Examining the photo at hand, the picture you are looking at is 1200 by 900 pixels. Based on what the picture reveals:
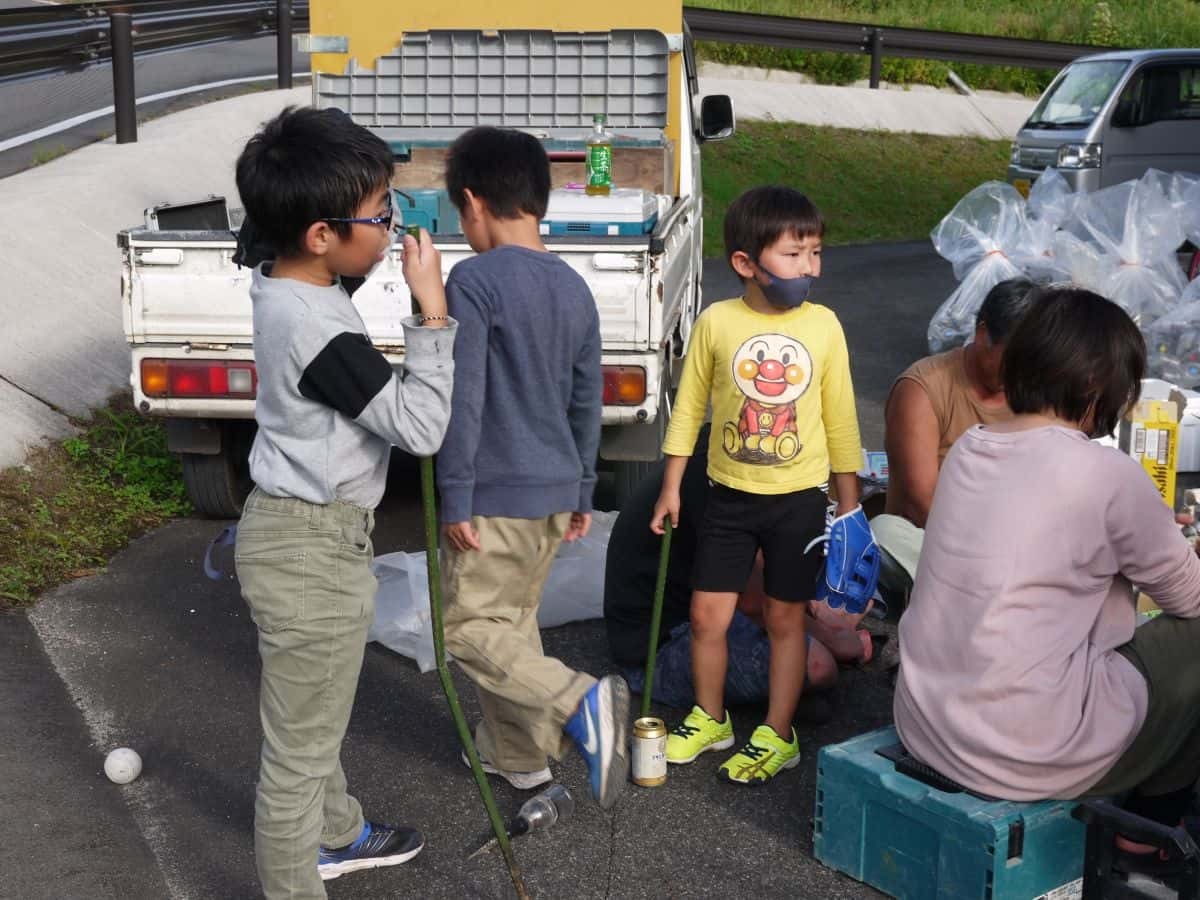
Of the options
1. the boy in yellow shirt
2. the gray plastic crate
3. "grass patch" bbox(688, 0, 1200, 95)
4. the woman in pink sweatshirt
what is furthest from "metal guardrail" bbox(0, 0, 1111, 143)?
the woman in pink sweatshirt

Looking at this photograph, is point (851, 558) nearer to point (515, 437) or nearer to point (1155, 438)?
point (515, 437)

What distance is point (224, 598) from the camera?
18.7 feet

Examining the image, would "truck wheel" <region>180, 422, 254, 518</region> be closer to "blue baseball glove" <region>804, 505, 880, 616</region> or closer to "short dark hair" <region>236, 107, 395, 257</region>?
"blue baseball glove" <region>804, 505, 880, 616</region>

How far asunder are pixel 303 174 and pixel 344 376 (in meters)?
0.42

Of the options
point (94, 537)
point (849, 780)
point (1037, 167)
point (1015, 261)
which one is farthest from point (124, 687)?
point (1037, 167)

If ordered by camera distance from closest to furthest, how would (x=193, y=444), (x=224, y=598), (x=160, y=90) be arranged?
(x=224, y=598)
(x=193, y=444)
(x=160, y=90)

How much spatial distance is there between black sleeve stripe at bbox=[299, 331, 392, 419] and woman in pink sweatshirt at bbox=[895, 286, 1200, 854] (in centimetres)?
132

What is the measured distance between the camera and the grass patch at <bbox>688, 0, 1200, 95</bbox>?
68.8 ft

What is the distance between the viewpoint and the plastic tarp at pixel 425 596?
16.8 feet

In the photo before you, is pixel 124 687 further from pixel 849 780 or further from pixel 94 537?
pixel 849 780

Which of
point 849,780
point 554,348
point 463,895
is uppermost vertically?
point 554,348

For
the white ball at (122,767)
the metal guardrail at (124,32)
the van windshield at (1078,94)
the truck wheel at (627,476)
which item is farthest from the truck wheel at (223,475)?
the van windshield at (1078,94)

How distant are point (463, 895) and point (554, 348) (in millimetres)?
1320

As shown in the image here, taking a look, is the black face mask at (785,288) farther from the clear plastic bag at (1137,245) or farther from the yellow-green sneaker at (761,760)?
the clear plastic bag at (1137,245)
